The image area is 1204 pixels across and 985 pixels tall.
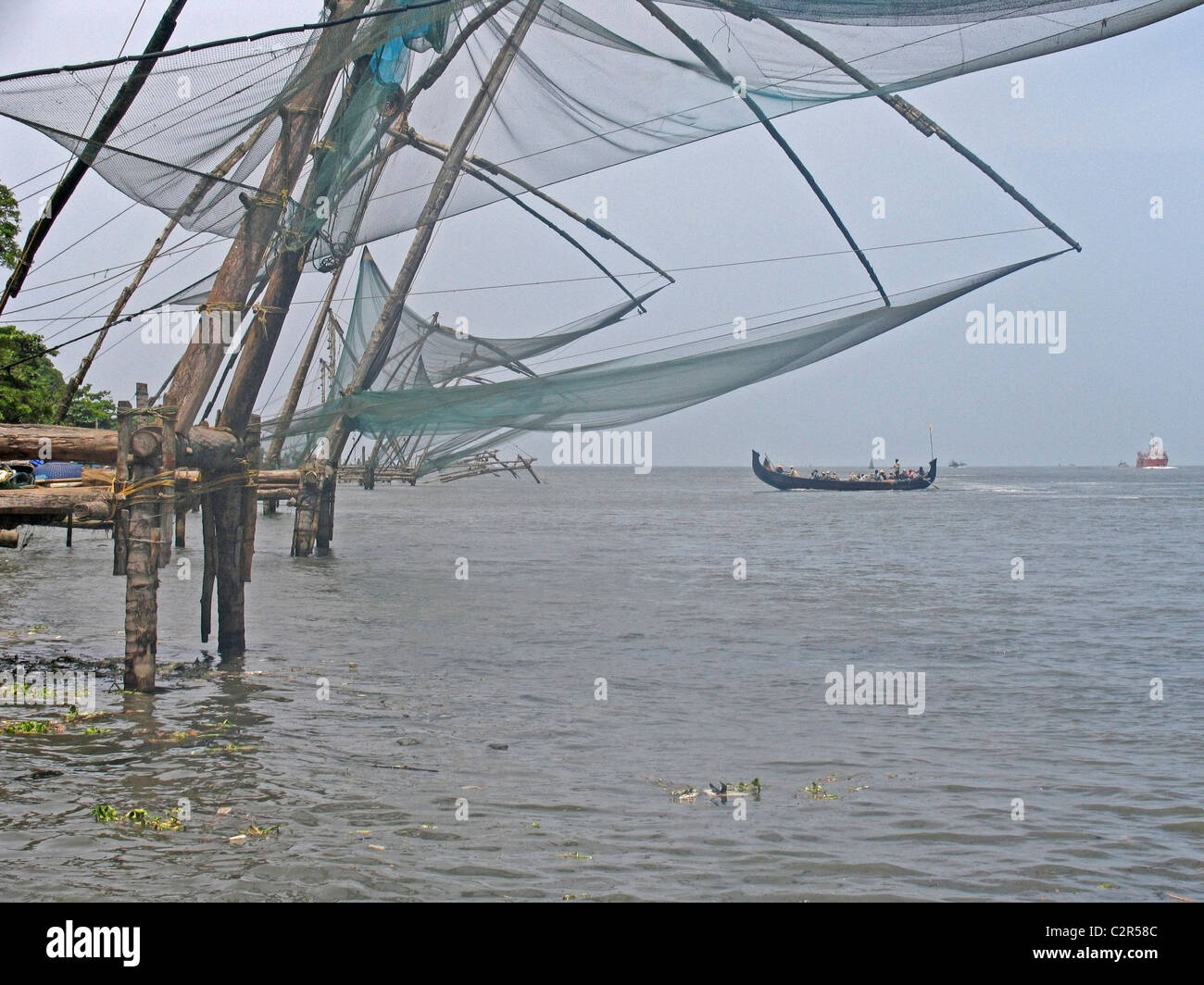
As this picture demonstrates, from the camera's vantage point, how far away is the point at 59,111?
22.8 ft

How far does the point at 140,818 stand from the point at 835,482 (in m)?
76.5

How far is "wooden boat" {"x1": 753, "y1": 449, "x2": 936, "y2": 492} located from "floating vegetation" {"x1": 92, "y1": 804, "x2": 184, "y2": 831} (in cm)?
7515

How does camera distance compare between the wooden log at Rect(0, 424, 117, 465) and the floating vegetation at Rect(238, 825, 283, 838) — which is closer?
the floating vegetation at Rect(238, 825, 283, 838)

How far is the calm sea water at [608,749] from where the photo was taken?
540 centimetres

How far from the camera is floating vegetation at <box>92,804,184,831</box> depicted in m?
5.75

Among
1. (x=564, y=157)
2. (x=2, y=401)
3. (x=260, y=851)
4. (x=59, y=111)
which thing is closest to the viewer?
(x=260, y=851)

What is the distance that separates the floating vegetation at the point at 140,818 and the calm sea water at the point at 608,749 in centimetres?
8

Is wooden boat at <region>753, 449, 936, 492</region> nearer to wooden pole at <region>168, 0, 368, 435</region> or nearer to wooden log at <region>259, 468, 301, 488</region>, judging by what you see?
wooden log at <region>259, 468, 301, 488</region>

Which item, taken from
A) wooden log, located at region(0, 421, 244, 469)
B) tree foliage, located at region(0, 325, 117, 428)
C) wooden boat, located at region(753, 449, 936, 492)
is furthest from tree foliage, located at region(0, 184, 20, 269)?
wooden boat, located at region(753, 449, 936, 492)

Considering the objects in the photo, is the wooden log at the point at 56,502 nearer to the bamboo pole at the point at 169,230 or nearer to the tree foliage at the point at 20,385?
the bamboo pole at the point at 169,230

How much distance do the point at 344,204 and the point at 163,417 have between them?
2592 millimetres

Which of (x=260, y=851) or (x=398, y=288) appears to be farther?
(x=398, y=288)

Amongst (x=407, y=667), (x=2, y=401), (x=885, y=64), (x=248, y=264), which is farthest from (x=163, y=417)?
(x=2, y=401)
